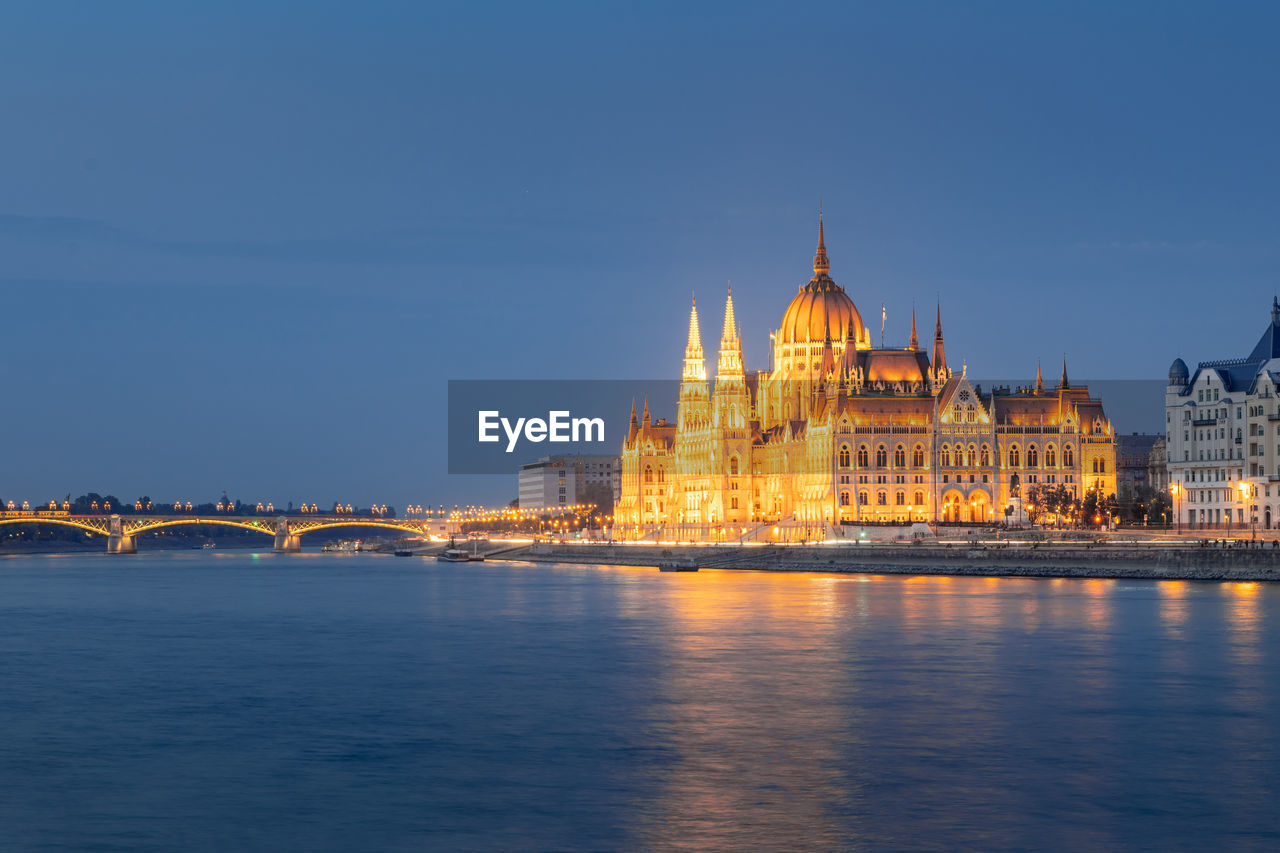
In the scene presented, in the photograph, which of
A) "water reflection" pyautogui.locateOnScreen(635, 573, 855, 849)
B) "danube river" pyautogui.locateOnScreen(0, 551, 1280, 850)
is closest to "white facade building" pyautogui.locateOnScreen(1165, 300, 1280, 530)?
"danube river" pyautogui.locateOnScreen(0, 551, 1280, 850)

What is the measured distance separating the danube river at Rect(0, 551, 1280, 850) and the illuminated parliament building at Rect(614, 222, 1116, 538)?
7815 centimetres

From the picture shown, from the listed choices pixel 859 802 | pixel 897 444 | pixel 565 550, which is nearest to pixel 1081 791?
pixel 859 802

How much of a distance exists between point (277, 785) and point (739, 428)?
149 m

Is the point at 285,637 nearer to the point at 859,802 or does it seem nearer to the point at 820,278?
the point at 859,802

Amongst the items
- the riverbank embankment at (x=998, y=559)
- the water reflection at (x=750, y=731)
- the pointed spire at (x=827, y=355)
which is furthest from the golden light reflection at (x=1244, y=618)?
the pointed spire at (x=827, y=355)

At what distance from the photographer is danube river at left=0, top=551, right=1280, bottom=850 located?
27.9 meters

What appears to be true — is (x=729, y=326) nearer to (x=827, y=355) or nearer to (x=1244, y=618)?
(x=827, y=355)

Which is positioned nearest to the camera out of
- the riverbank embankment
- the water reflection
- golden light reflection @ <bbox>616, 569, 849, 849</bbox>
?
the water reflection

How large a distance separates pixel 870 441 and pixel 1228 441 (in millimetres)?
44654

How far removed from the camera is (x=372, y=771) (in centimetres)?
3316

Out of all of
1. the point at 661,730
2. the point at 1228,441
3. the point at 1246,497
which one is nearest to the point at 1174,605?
the point at 661,730

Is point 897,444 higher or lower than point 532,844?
higher

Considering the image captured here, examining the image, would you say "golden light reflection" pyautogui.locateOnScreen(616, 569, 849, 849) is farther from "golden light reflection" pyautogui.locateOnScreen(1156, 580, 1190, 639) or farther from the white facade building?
the white facade building

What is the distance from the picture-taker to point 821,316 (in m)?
182
